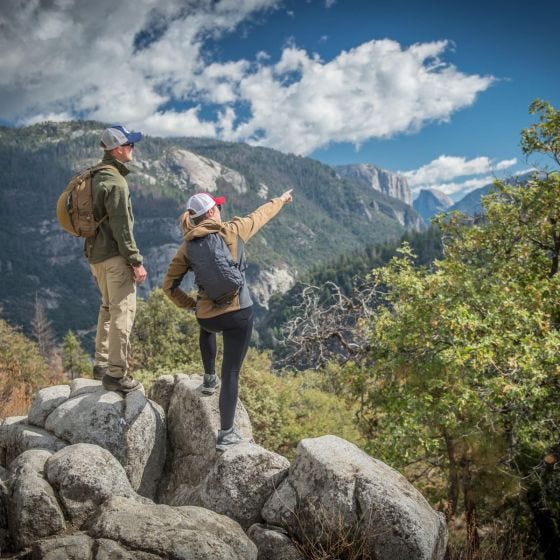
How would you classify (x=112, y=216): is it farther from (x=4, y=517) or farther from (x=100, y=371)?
(x=4, y=517)

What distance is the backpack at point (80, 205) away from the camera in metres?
6.18

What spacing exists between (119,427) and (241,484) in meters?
2.13

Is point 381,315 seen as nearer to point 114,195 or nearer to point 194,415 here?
point 194,415

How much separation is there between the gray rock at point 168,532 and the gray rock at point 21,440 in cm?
251

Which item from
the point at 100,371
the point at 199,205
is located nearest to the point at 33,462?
the point at 100,371

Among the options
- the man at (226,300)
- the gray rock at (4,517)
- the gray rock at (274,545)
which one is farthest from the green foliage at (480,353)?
the gray rock at (4,517)

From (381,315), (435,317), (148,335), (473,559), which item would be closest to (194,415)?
(473,559)

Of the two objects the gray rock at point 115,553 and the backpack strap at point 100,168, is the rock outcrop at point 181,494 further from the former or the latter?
the backpack strap at point 100,168

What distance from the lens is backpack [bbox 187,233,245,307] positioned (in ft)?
17.8

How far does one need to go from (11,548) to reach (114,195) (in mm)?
4079

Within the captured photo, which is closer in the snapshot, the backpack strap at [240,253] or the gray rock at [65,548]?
the gray rock at [65,548]

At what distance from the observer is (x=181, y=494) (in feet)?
21.7

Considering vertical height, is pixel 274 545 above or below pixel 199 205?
below

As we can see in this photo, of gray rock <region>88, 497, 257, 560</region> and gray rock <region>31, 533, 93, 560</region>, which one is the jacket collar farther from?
gray rock <region>31, 533, 93, 560</region>
